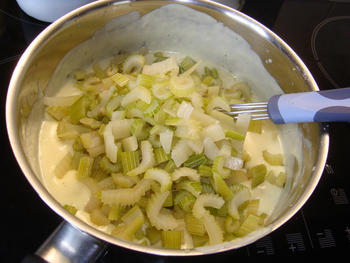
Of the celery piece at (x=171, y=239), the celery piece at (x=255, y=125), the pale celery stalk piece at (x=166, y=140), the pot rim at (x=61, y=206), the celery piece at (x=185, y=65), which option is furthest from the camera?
the celery piece at (x=185, y=65)

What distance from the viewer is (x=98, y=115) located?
1138 mm

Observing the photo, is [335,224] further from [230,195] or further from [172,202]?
[172,202]

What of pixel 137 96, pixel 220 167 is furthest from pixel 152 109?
pixel 220 167

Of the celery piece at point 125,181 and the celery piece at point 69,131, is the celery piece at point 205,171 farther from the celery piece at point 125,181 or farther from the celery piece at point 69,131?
the celery piece at point 69,131

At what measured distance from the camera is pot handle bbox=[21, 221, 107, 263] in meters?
0.71

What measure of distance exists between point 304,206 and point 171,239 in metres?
0.43

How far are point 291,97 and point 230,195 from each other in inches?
13.6

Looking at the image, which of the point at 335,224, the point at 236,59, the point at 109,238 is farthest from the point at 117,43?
the point at 335,224

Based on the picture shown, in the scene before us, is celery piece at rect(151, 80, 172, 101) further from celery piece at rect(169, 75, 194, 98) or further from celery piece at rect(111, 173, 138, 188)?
celery piece at rect(111, 173, 138, 188)

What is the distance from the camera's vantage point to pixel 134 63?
4.34 ft

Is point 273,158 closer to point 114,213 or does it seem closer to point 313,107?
point 313,107

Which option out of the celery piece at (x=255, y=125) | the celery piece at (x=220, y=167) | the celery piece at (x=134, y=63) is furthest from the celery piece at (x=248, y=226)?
the celery piece at (x=134, y=63)

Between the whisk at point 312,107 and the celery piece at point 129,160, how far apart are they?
1.43ft

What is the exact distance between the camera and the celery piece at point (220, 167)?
1013 mm
